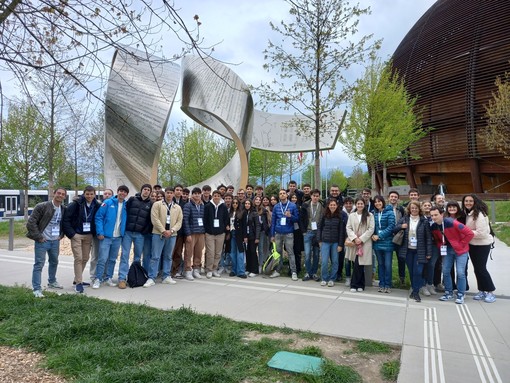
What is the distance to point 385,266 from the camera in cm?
635

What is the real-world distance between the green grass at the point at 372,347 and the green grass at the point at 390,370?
0.83 feet

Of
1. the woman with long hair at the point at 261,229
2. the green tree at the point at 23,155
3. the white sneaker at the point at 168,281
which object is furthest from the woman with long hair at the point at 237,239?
the green tree at the point at 23,155

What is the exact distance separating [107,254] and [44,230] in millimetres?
1106

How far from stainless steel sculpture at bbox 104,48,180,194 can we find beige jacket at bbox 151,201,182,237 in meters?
6.24

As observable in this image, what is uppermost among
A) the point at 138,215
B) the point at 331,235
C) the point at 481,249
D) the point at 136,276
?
the point at 138,215

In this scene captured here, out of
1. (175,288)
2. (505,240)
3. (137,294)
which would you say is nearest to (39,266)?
(137,294)

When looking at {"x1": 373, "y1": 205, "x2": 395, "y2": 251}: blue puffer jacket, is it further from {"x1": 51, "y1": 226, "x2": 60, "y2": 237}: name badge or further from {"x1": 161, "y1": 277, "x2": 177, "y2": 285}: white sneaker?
{"x1": 51, "y1": 226, "x2": 60, "y2": 237}: name badge

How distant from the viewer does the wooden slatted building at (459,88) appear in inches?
926

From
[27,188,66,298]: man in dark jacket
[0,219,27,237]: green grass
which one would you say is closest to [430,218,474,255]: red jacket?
[27,188,66,298]: man in dark jacket

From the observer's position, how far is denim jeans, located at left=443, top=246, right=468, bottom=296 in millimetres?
5637

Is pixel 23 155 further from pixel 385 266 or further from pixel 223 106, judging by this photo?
pixel 385 266

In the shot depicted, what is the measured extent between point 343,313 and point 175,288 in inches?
116

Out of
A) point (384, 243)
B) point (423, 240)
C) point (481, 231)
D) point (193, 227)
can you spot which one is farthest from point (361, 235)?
point (193, 227)

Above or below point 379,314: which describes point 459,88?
above
